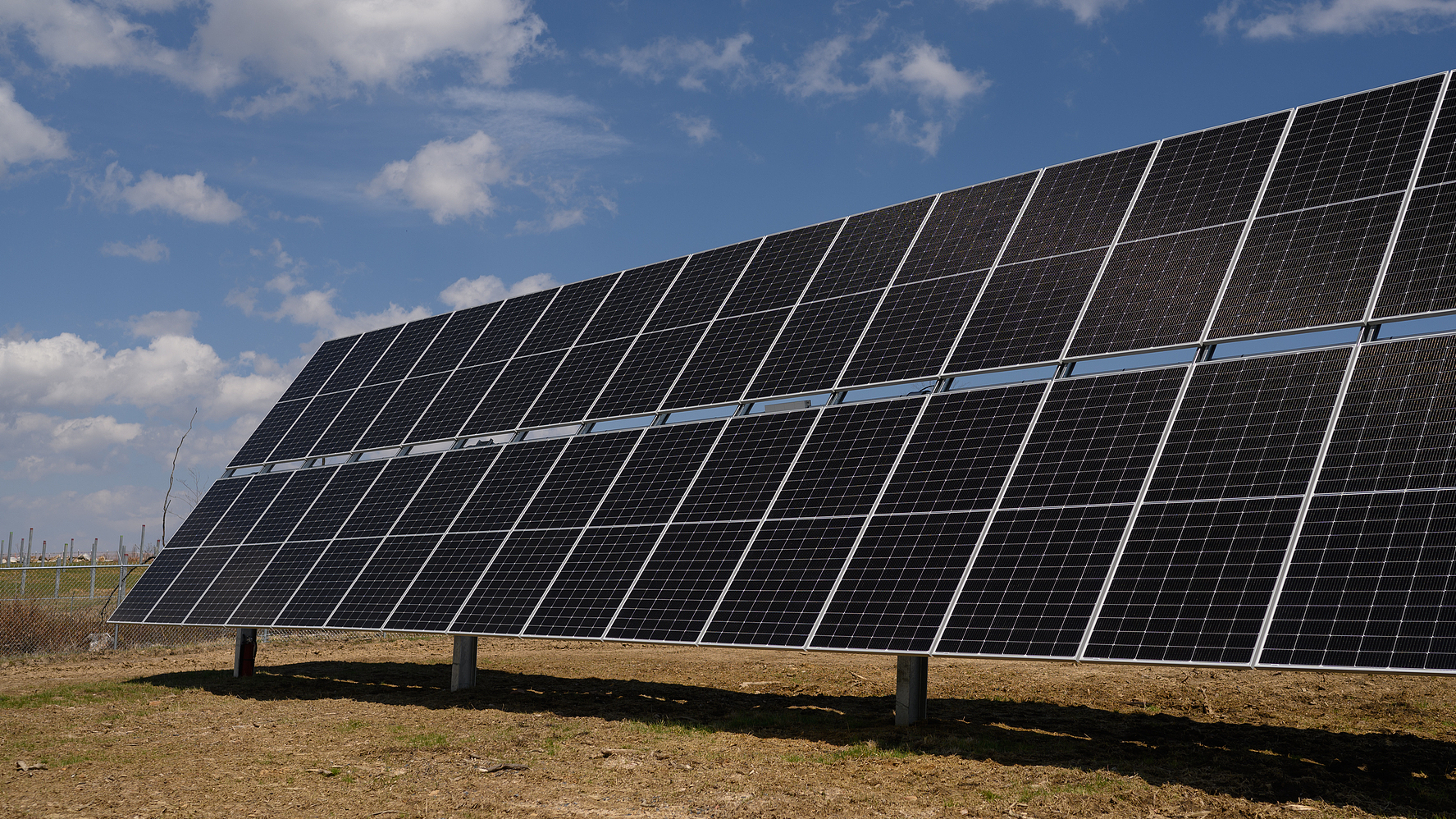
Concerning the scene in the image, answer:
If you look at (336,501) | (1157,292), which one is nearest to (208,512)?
(336,501)

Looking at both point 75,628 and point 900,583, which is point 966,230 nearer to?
point 900,583

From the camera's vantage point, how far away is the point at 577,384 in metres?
22.4

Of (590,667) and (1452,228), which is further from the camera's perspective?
(590,667)

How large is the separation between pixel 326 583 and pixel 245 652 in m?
4.30

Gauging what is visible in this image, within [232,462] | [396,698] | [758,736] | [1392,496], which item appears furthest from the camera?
[232,462]

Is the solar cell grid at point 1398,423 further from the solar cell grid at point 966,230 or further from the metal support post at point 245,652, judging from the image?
the metal support post at point 245,652

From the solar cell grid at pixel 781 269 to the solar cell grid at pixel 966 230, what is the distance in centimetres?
233

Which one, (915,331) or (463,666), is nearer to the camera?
(915,331)

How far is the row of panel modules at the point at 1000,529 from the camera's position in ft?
35.5

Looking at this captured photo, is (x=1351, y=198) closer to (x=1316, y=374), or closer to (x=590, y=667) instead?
(x=1316, y=374)

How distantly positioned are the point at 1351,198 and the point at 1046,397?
526 centimetres

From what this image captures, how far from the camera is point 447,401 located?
24688 millimetres

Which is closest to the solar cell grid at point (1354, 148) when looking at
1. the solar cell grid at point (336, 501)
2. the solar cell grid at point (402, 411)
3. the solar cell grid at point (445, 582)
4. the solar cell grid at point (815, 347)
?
the solar cell grid at point (815, 347)

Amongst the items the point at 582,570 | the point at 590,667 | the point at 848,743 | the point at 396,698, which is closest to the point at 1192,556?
the point at 848,743
